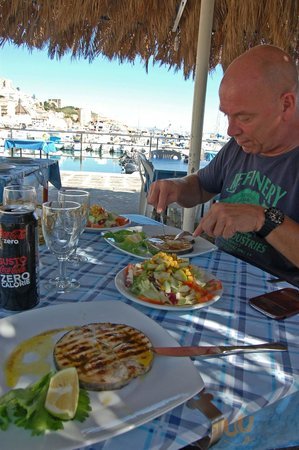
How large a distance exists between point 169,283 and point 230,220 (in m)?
0.33

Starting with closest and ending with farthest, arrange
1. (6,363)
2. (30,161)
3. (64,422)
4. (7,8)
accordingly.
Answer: (64,422), (6,363), (7,8), (30,161)

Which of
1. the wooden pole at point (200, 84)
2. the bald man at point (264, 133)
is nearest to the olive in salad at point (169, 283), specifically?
the bald man at point (264, 133)

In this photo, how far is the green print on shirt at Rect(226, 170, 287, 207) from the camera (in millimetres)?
1607

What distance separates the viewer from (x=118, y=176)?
859cm

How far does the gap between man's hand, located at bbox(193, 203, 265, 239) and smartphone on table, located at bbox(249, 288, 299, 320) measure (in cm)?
25

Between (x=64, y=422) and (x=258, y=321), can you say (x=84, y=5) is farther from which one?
(x=64, y=422)

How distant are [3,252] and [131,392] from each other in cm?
41

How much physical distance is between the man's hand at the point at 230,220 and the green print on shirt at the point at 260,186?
18.2 inches

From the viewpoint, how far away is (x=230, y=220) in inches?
44.4

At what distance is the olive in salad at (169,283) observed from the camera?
0.91 metres

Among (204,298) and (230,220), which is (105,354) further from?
(230,220)

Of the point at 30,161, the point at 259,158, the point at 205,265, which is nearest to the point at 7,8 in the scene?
the point at 30,161

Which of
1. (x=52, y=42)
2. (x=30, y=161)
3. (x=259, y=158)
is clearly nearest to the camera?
(x=259, y=158)

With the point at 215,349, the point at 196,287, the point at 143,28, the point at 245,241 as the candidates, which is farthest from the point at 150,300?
the point at 143,28
